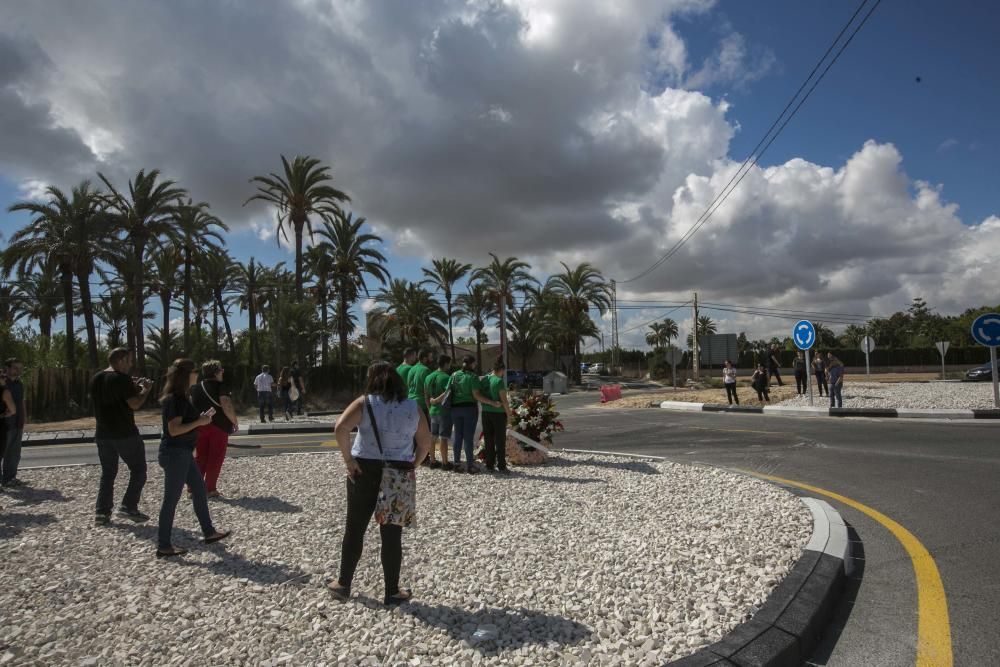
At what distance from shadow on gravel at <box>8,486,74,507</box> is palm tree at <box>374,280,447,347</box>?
37.3m

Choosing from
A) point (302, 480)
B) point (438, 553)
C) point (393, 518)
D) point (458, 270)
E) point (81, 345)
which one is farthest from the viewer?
point (458, 270)

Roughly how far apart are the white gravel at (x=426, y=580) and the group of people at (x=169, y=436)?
0.88ft

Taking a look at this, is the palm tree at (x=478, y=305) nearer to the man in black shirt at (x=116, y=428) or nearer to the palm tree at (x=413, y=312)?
the palm tree at (x=413, y=312)

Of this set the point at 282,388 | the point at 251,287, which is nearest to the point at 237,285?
the point at 251,287

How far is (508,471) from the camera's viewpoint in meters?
8.16

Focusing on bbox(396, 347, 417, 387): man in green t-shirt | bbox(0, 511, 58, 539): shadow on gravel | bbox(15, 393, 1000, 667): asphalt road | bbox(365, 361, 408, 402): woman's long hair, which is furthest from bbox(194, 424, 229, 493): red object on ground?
bbox(15, 393, 1000, 667): asphalt road

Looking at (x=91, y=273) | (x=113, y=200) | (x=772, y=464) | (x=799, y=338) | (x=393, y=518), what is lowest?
(x=772, y=464)

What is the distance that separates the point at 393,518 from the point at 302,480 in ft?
15.0

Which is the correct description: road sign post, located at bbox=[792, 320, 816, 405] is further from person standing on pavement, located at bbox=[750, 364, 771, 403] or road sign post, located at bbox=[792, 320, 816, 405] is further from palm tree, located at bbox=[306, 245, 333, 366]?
palm tree, located at bbox=[306, 245, 333, 366]

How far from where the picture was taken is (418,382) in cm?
819

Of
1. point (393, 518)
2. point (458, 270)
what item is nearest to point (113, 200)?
point (458, 270)

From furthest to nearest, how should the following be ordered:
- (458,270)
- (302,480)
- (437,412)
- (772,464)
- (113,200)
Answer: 1. (458,270)
2. (113,200)
3. (772,464)
4. (437,412)
5. (302,480)

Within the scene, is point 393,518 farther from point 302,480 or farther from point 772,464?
point 772,464

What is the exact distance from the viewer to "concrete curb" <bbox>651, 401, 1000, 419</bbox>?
1472 centimetres
